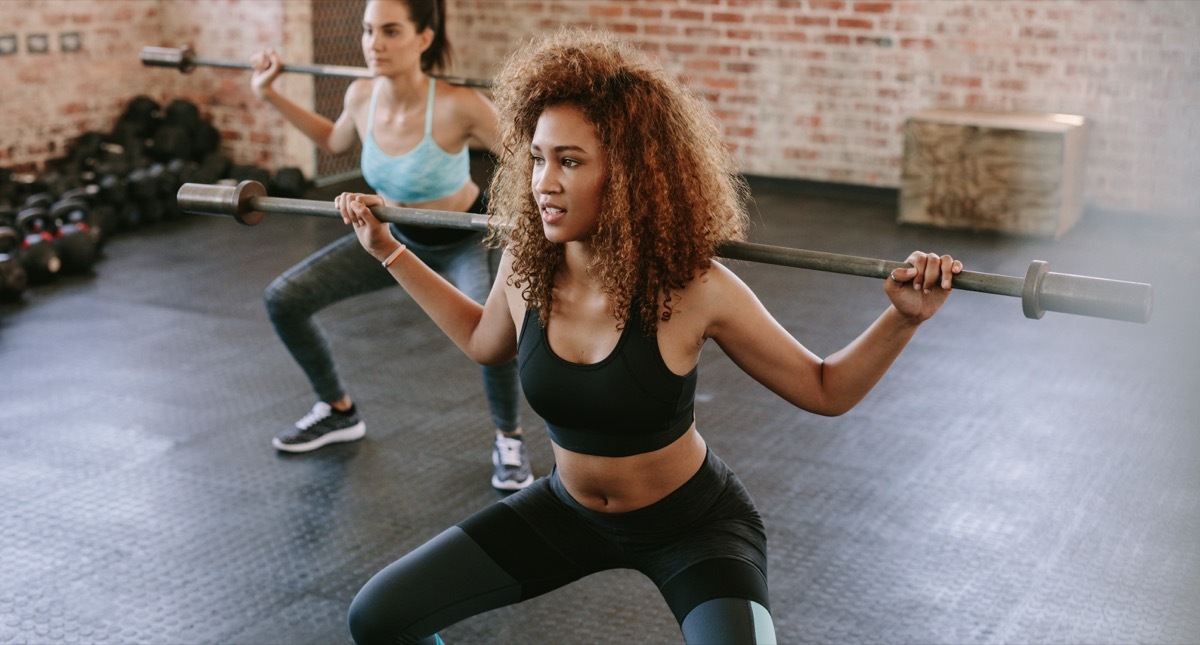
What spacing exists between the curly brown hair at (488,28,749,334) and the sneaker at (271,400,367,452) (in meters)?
1.87

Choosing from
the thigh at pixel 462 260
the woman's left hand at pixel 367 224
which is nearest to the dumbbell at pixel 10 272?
the thigh at pixel 462 260

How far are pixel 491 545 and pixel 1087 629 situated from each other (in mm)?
1407

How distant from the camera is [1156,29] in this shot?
613 cm

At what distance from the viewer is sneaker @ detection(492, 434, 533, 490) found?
3.29m

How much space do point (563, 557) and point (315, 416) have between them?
189 centimetres

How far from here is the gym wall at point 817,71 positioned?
625cm

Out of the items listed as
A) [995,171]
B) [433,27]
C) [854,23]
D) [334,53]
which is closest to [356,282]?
[433,27]

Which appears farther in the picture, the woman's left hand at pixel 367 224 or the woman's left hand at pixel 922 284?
the woman's left hand at pixel 367 224

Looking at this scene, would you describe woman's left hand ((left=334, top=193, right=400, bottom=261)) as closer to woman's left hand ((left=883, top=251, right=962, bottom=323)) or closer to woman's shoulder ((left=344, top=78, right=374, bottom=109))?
woman's left hand ((left=883, top=251, right=962, bottom=323))

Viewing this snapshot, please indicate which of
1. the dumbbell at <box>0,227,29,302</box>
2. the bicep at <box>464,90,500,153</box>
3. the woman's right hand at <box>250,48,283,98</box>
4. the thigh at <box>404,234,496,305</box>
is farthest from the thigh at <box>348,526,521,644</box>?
the dumbbell at <box>0,227,29,302</box>

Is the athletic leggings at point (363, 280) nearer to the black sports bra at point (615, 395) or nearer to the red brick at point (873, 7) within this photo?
the black sports bra at point (615, 395)

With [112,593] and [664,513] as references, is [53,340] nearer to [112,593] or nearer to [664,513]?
[112,593]

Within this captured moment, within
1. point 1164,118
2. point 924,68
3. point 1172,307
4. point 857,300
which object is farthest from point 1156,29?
point 857,300

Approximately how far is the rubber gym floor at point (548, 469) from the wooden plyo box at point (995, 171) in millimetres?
835
